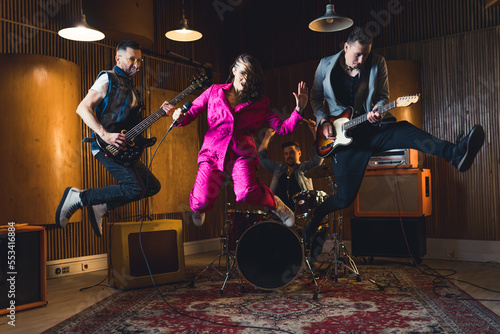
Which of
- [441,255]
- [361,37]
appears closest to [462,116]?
[441,255]

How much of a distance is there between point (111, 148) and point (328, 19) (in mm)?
2883

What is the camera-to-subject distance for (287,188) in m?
6.11

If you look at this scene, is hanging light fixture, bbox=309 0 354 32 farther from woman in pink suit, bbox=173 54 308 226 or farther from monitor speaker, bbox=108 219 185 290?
monitor speaker, bbox=108 219 185 290

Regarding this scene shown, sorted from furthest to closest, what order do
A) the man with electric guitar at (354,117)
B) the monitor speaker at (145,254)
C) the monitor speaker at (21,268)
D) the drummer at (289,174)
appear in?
the drummer at (289,174) → the monitor speaker at (145,254) → the monitor speaker at (21,268) → the man with electric guitar at (354,117)

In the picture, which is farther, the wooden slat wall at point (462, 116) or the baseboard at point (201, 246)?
the baseboard at point (201, 246)

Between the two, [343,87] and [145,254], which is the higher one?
[343,87]

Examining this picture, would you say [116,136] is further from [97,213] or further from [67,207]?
[67,207]

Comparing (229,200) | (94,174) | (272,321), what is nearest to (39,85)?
(94,174)

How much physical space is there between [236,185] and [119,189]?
40.0 inches

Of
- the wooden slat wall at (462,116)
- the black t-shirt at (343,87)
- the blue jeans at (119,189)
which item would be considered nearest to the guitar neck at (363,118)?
the black t-shirt at (343,87)

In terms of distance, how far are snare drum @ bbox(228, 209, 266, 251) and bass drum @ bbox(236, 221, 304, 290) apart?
466mm

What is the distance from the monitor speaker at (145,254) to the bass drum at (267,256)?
3.84 feet

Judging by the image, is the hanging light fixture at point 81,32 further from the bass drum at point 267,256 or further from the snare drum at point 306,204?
the snare drum at point 306,204

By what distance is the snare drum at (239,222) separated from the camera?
4773mm
